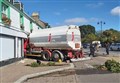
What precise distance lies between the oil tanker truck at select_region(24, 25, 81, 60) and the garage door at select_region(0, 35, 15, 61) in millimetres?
4681

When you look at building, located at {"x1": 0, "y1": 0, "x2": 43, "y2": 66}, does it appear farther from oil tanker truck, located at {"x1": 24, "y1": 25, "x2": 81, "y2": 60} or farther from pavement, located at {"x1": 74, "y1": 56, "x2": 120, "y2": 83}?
pavement, located at {"x1": 74, "y1": 56, "x2": 120, "y2": 83}

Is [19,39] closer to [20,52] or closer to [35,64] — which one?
[20,52]

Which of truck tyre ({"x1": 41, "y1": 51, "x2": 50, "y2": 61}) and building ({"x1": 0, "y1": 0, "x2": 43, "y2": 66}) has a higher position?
building ({"x1": 0, "y1": 0, "x2": 43, "y2": 66})

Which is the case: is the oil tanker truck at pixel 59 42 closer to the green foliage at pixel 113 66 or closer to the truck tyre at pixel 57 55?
the truck tyre at pixel 57 55

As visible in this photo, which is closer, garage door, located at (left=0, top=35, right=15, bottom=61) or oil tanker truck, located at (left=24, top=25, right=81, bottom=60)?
garage door, located at (left=0, top=35, right=15, bottom=61)

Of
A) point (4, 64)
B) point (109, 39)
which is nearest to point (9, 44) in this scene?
point (4, 64)

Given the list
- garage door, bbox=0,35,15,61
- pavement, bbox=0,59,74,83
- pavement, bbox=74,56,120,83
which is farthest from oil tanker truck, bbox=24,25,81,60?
pavement, bbox=74,56,120,83

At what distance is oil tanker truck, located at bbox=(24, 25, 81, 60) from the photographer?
25047 mm

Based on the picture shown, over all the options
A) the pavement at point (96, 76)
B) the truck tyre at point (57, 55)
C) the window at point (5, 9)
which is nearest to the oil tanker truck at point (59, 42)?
the truck tyre at point (57, 55)

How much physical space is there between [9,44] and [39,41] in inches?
280

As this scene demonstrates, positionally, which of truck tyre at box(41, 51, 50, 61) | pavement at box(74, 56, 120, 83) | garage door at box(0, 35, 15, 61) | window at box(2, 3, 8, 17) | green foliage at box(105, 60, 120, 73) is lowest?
pavement at box(74, 56, 120, 83)

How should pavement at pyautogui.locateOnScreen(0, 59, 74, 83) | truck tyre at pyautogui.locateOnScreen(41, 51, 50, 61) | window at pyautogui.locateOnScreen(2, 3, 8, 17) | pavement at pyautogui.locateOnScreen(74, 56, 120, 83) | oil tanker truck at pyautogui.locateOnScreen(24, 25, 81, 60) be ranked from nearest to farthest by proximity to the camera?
pavement at pyautogui.locateOnScreen(74, 56, 120, 83), pavement at pyautogui.locateOnScreen(0, 59, 74, 83), window at pyautogui.locateOnScreen(2, 3, 8, 17), oil tanker truck at pyautogui.locateOnScreen(24, 25, 81, 60), truck tyre at pyautogui.locateOnScreen(41, 51, 50, 61)

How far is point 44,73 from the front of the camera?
51.2ft

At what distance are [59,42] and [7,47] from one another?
240 inches
